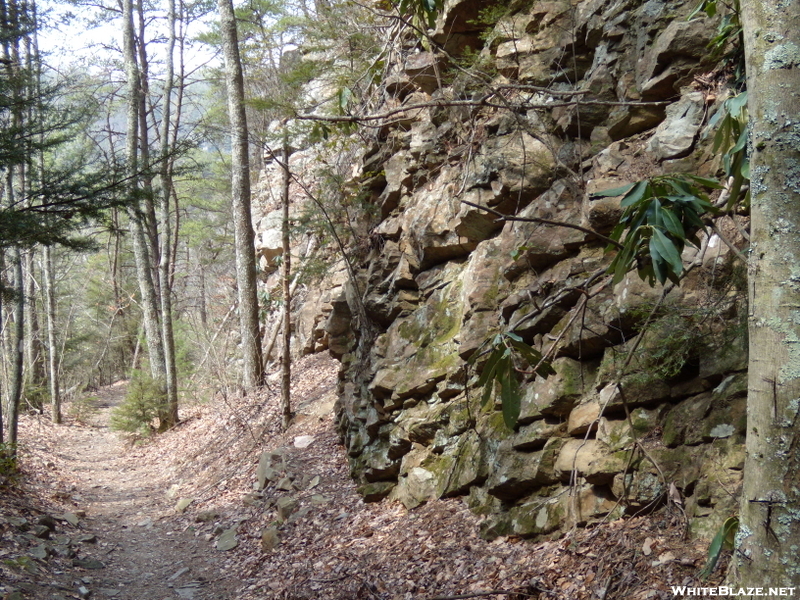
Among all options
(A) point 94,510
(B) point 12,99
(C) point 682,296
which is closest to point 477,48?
(C) point 682,296

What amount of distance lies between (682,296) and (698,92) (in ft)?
6.40

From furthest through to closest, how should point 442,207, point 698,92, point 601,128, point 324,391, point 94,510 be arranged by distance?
point 324,391
point 94,510
point 442,207
point 601,128
point 698,92

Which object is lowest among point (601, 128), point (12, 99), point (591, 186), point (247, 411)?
point (247, 411)

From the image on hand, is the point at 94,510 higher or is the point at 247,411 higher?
the point at 247,411

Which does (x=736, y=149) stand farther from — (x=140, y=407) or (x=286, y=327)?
(x=140, y=407)

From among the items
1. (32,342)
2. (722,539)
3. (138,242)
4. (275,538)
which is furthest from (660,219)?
(32,342)

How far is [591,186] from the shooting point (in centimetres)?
550

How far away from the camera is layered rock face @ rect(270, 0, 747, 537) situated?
4082 millimetres

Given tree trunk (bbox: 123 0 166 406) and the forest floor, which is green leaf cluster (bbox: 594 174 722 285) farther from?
tree trunk (bbox: 123 0 166 406)

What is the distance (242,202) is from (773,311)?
34.8ft

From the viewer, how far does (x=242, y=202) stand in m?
11.4

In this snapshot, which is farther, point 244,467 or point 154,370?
point 154,370

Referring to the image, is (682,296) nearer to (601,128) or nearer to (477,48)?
(601,128)

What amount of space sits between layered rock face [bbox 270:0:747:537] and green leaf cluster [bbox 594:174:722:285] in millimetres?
237
